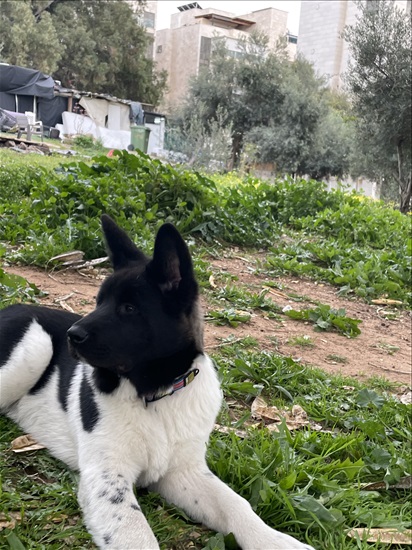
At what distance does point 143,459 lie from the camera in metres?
2.21

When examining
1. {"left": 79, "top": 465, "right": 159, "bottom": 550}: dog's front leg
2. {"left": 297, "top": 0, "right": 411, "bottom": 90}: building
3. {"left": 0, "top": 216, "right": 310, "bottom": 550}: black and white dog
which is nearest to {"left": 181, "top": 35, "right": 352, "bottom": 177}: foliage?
{"left": 0, "top": 216, "right": 310, "bottom": 550}: black and white dog

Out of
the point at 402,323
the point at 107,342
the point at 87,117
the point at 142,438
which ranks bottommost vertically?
the point at 402,323

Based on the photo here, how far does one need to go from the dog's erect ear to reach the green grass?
810 millimetres

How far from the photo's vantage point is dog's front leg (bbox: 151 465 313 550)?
203cm

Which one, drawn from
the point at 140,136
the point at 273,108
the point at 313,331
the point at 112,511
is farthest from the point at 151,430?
the point at 273,108

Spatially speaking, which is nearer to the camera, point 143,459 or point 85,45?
point 143,459

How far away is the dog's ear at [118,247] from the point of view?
2613 mm

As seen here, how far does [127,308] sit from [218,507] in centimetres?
84

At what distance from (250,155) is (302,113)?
7880 millimetres

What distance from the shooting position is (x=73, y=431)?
8.13ft

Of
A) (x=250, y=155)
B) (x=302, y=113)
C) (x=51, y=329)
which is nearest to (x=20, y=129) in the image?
(x=250, y=155)

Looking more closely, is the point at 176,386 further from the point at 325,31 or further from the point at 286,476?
the point at 325,31

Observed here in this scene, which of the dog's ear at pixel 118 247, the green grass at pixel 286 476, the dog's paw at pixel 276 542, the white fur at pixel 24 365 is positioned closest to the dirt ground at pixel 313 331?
the green grass at pixel 286 476

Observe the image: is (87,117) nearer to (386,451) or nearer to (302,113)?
(302,113)
